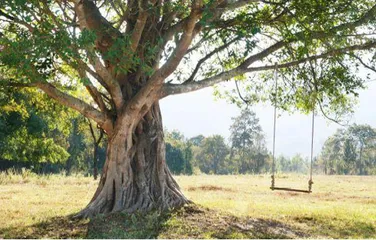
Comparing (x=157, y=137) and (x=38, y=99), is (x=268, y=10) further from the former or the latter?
(x=38, y=99)

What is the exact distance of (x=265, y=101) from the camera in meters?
19.0

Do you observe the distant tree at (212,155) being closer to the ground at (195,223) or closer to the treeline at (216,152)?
the treeline at (216,152)

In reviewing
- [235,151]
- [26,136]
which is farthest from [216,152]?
[26,136]

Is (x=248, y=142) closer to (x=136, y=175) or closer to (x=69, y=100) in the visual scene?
(x=136, y=175)

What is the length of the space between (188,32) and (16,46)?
4184 millimetres

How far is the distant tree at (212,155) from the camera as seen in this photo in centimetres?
8562

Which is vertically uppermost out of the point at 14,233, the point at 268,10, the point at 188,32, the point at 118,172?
the point at 268,10

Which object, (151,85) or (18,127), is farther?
(18,127)

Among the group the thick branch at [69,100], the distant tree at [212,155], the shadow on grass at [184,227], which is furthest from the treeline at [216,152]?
the shadow on grass at [184,227]

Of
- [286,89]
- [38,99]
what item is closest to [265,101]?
[286,89]

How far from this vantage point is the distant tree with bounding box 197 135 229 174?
8562cm

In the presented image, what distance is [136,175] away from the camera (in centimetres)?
1391

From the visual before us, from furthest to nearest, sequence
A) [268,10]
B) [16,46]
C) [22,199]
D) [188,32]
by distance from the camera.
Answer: [22,199]
[268,10]
[188,32]
[16,46]

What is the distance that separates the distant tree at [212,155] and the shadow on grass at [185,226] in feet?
238
